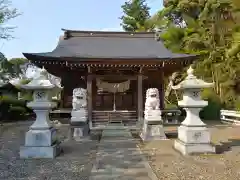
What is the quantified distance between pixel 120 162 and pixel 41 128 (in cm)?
241

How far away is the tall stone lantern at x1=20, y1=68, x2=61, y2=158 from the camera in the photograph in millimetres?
7570

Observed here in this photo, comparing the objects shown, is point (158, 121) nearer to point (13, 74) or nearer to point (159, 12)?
point (159, 12)

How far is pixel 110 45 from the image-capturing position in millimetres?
16953

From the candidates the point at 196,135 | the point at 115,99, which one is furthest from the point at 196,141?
the point at 115,99

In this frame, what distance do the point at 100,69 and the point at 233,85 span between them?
11.0 metres

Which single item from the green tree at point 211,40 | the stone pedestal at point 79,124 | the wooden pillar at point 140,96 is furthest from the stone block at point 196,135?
the green tree at point 211,40

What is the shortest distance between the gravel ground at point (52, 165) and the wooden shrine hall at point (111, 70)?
491cm

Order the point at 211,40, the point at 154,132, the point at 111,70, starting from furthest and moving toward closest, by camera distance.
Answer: the point at 211,40, the point at 111,70, the point at 154,132

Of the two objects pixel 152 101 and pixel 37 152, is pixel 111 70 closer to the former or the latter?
pixel 152 101

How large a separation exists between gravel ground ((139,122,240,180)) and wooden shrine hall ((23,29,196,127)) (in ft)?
18.0

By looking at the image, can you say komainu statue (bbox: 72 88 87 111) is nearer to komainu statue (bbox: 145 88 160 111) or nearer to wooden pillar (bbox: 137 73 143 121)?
komainu statue (bbox: 145 88 160 111)

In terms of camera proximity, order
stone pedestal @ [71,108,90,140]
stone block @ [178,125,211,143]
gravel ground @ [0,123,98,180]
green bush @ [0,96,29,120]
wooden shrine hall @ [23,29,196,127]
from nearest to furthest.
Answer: gravel ground @ [0,123,98,180] < stone block @ [178,125,211,143] < stone pedestal @ [71,108,90,140] < wooden shrine hall @ [23,29,196,127] < green bush @ [0,96,29,120]

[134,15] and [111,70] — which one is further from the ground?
[134,15]

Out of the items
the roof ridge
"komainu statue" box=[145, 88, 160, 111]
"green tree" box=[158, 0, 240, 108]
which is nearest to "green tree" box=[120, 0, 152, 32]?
"green tree" box=[158, 0, 240, 108]
